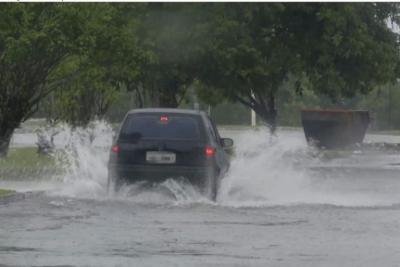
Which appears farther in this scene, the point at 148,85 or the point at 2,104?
the point at 148,85

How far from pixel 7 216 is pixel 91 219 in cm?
125

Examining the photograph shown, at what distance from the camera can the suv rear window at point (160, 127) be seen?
66.8ft

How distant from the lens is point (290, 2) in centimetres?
4384

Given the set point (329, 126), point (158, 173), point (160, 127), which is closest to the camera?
point (158, 173)

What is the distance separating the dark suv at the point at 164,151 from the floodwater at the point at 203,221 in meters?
0.21

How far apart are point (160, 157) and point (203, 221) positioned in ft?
11.9

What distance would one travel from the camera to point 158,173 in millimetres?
20016

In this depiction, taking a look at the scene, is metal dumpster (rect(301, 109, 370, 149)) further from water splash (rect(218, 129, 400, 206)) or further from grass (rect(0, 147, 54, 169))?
grass (rect(0, 147, 54, 169))

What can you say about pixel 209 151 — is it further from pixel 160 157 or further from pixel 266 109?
pixel 266 109

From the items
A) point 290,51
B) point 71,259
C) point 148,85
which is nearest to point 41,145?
point 148,85

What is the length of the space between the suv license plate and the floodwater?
1.14 feet

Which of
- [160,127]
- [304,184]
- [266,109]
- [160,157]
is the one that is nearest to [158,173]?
[160,157]

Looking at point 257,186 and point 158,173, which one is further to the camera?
point 257,186

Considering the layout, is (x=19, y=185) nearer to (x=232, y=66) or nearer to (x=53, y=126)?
(x=232, y=66)
